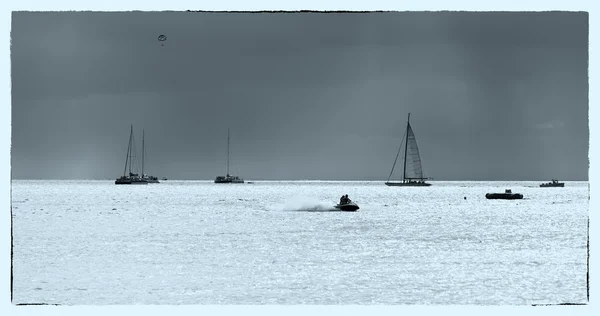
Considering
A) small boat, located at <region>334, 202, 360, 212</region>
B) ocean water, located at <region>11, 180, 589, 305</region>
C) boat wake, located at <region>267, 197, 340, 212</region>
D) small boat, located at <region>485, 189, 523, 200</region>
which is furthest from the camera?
small boat, located at <region>485, 189, 523, 200</region>

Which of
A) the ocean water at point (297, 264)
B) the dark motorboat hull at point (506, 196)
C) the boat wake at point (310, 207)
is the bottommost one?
the ocean water at point (297, 264)

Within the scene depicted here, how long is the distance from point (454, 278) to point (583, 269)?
12.0 feet

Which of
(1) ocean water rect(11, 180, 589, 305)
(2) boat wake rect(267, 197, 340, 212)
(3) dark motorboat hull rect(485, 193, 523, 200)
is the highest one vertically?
(3) dark motorboat hull rect(485, 193, 523, 200)

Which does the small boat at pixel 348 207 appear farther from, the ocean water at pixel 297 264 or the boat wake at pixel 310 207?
the ocean water at pixel 297 264

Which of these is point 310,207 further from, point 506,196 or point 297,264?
point 297,264

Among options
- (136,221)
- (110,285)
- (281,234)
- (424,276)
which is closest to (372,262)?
(424,276)

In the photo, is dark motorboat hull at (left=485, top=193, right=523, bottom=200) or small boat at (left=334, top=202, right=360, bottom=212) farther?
dark motorboat hull at (left=485, top=193, right=523, bottom=200)

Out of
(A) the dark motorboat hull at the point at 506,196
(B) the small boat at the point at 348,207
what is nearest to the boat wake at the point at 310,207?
(B) the small boat at the point at 348,207

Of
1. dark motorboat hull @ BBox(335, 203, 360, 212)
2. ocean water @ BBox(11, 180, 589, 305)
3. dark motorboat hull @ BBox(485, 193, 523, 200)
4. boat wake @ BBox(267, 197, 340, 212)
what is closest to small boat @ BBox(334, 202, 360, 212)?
dark motorboat hull @ BBox(335, 203, 360, 212)

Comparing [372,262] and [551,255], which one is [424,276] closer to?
[372,262]

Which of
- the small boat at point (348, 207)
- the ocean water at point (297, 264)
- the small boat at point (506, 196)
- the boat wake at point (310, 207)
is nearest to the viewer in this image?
the ocean water at point (297, 264)

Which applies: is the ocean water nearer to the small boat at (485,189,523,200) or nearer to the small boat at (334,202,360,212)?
the small boat at (334,202,360,212)

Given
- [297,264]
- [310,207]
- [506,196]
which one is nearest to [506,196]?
[506,196]

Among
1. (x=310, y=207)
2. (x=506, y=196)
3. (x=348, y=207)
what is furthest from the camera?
(x=506, y=196)
